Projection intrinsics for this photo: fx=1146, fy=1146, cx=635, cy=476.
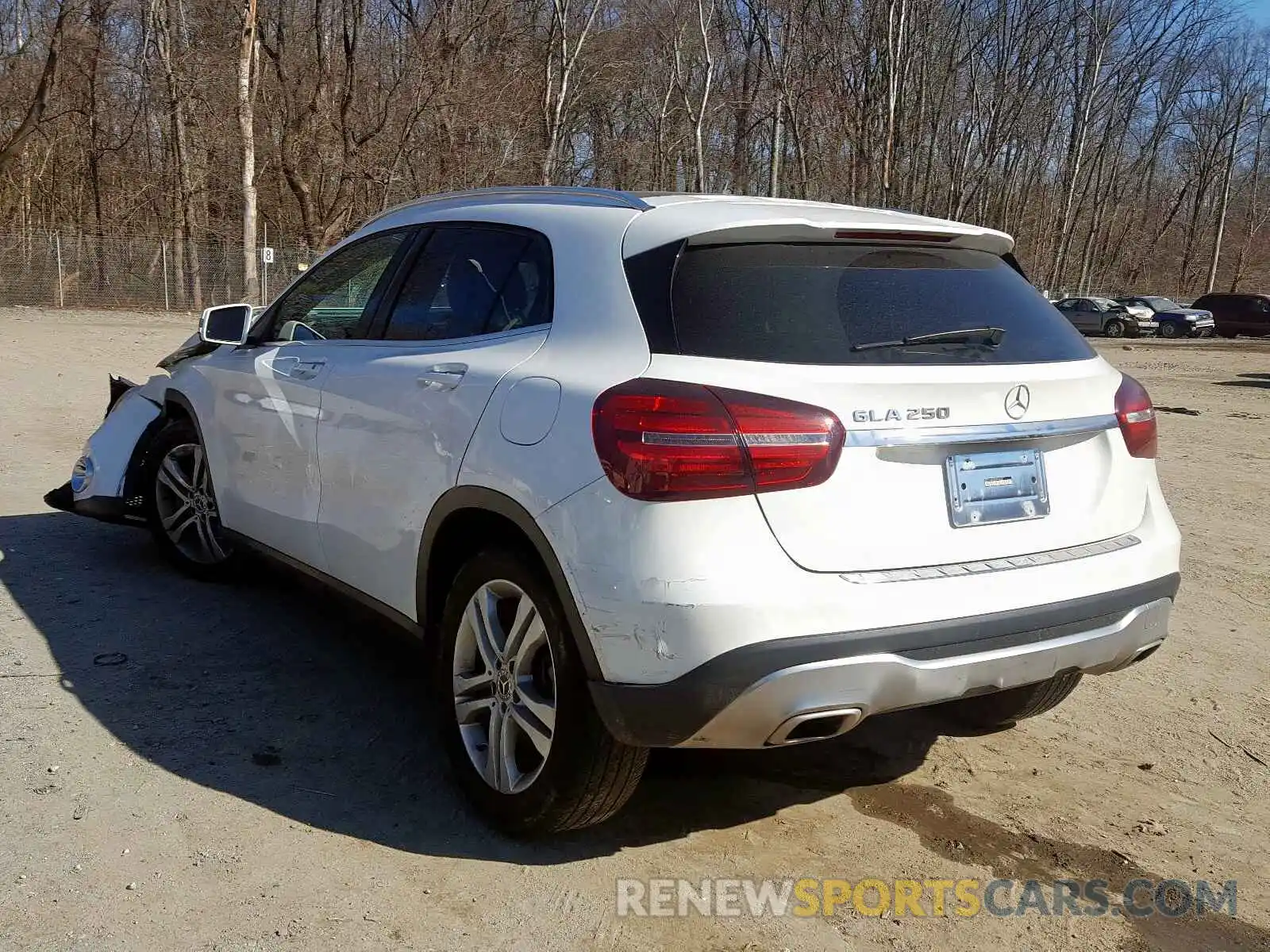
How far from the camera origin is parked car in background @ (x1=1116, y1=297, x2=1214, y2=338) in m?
44.4

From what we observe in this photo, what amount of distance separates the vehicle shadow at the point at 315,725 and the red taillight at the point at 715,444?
1.21m

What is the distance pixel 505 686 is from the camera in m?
3.25

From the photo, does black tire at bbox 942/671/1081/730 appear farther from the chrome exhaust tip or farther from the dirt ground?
the chrome exhaust tip

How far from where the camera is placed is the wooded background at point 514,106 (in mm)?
34938

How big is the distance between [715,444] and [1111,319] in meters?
46.8

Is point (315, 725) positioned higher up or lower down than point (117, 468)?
lower down

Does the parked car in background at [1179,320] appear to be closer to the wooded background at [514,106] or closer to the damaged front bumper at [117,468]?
the wooded background at [514,106]

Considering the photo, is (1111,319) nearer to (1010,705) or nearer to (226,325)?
(1010,705)

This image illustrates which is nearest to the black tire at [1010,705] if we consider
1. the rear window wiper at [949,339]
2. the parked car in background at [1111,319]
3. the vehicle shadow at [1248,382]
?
the rear window wiper at [949,339]

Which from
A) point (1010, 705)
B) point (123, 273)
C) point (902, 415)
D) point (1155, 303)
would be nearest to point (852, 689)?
point (902, 415)

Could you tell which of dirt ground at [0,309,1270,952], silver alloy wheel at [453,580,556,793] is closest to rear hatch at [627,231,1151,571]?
silver alloy wheel at [453,580,556,793]

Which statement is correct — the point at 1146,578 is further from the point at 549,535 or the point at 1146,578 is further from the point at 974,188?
the point at 974,188

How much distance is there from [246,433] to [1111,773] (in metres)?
3.54

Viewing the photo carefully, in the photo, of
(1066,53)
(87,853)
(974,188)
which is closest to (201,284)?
(974,188)
